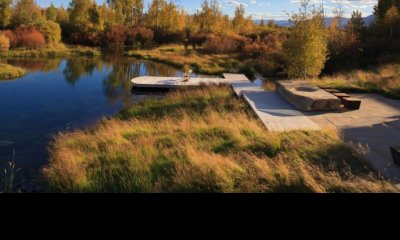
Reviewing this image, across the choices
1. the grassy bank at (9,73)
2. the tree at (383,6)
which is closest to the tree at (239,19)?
the tree at (383,6)

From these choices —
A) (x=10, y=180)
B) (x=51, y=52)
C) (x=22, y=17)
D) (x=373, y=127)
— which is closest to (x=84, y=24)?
(x=22, y=17)

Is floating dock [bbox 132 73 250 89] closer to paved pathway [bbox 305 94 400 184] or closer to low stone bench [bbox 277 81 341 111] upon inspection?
low stone bench [bbox 277 81 341 111]

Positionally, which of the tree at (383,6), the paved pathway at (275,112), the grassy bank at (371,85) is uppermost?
the tree at (383,6)

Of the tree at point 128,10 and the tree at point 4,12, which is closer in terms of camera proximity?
the tree at point 4,12

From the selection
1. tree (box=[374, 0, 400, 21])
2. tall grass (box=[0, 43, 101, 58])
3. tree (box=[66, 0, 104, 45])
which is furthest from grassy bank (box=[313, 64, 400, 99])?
tree (box=[66, 0, 104, 45])

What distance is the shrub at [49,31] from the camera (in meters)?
42.1

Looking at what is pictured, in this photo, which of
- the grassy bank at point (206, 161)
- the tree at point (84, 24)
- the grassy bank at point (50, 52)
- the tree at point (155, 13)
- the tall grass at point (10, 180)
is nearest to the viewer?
the tall grass at point (10, 180)

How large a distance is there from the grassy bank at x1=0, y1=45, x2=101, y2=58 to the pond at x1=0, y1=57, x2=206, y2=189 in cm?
507

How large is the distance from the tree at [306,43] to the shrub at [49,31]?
107 ft

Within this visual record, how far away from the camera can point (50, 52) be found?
118 feet

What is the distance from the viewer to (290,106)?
11.5 meters

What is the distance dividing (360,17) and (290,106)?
24.6 meters

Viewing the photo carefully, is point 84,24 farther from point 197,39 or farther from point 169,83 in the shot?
point 169,83

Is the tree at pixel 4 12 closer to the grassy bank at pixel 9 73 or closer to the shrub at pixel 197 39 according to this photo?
the shrub at pixel 197 39
